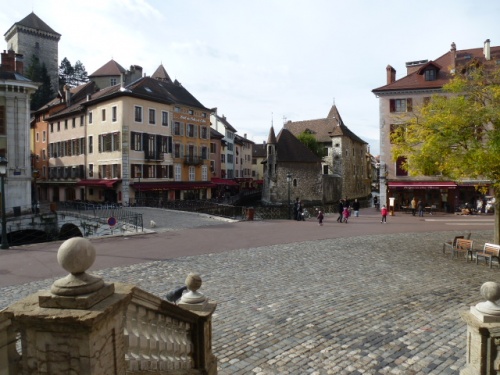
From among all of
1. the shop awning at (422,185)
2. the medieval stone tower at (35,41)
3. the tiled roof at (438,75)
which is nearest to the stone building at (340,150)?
the tiled roof at (438,75)

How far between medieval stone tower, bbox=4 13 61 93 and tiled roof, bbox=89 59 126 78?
2501 cm

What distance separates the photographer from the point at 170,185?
1576 inches

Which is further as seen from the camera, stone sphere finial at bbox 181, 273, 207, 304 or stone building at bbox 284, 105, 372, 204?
stone building at bbox 284, 105, 372, 204

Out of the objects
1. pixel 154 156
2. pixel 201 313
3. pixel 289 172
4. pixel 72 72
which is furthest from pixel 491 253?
pixel 72 72

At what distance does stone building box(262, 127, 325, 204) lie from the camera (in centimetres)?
5131

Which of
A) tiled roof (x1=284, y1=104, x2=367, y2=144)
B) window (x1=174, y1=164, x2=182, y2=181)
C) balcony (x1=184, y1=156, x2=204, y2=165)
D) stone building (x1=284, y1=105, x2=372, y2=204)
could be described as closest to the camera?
window (x1=174, y1=164, x2=182, y2=181)

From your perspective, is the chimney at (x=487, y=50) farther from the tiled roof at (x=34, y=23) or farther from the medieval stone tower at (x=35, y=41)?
the tiled roof at (x=34, y=23)

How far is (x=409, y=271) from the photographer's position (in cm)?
1105

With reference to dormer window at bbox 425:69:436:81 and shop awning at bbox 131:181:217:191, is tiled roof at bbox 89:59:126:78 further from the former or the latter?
→ dormer window at bbox 425:69:436:81

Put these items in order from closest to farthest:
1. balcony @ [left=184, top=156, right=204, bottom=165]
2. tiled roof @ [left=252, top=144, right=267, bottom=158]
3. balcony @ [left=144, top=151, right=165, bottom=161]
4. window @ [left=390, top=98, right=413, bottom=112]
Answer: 1. window @ [left=390, top=98, right=413, bottom=112]
2. balcony @ [left=144, top=151, right=165, bottom=161]
3. balcony @ [left=184, top=156, right=204, bottom=165]
4. tiled roof @ [left=252, top=144, right=267, bottom=158]

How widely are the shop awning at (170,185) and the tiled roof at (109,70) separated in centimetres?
2161

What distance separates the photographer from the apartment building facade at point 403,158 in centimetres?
3212

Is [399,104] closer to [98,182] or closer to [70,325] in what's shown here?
[98,182]

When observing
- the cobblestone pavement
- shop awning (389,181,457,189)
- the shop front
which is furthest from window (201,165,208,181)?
the cobblestone pavement
